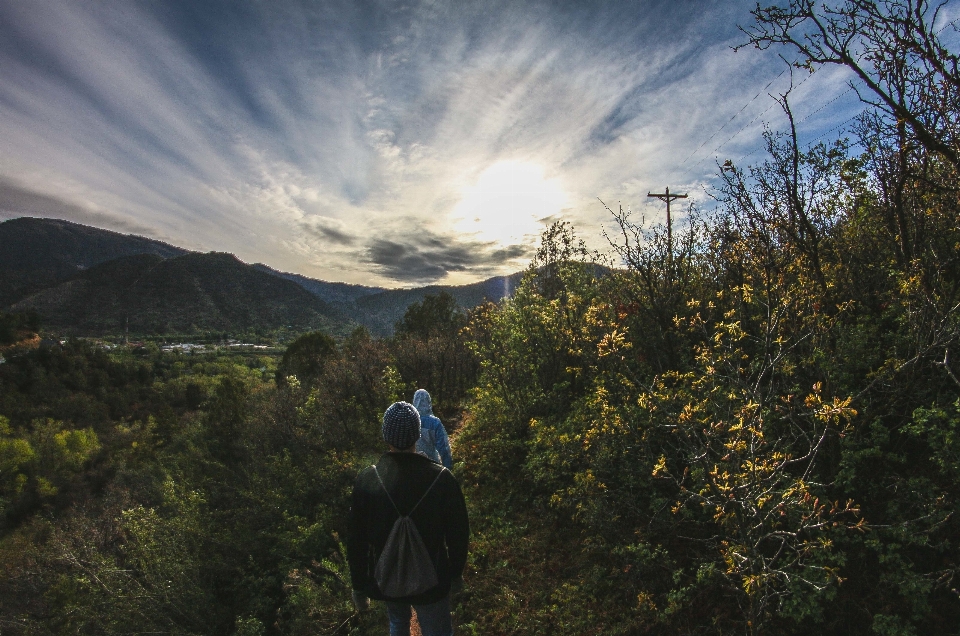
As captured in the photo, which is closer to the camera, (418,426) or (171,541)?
(418,426)

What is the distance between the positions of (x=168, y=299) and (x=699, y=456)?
168 metres

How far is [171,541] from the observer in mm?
9273

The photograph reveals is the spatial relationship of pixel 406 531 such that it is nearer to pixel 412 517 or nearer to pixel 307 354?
pixel 412 517

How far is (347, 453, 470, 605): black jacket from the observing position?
8.45ft

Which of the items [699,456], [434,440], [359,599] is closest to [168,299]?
[434,440]

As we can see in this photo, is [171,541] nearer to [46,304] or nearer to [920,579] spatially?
[920,579]

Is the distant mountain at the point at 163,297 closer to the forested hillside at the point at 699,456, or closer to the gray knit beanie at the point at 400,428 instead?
the forested hillside at the point at 699,456

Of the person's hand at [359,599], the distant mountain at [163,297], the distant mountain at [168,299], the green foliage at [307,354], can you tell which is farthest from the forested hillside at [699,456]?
the distant mountain at [168,299]

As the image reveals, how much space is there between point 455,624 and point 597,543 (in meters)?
2.18

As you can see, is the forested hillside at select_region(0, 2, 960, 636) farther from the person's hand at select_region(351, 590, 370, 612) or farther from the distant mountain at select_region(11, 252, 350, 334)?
the distant mountain at select_region(11, 252, 350, 334)

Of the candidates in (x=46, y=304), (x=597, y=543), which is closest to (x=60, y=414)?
(x=597, y=543)

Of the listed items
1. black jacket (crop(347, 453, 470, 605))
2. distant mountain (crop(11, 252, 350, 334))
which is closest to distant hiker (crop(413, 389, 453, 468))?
black jacket (crop(347, 453, 470, 605))

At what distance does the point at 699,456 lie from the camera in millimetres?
2699

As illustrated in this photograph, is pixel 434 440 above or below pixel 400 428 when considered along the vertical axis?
below
